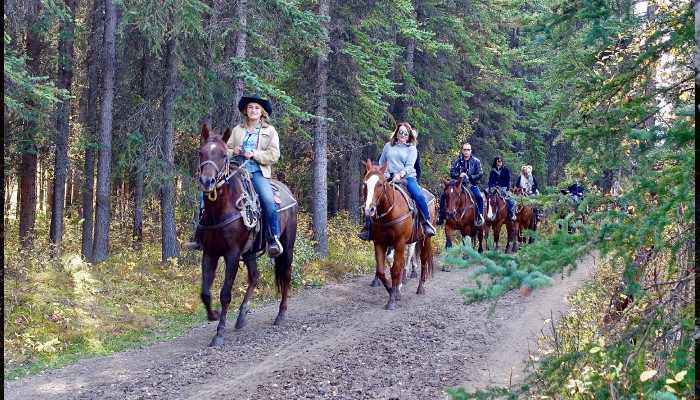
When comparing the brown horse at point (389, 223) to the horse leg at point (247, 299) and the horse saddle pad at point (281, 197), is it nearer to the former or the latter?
the horse saddle pad at point (281, 197)

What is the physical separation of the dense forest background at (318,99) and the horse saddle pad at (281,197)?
2.87 meters

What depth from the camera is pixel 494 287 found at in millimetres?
2773

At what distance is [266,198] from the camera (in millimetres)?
9062

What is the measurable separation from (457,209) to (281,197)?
7552 millimetres

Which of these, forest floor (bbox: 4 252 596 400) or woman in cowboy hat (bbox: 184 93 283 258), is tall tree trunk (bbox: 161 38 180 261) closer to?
forest floor (bbox: 4 252 596 400)

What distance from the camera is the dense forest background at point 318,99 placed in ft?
12.4

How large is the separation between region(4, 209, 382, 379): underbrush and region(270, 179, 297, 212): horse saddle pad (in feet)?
7.68

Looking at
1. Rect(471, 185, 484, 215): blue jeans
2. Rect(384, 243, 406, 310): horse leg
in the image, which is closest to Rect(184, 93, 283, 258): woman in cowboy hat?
Rect(384, 243, 406, 310): horse leg

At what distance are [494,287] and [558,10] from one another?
→ 3.27 metres

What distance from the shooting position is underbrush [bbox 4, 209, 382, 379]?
7996mm

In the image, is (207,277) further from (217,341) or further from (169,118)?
(169,118)

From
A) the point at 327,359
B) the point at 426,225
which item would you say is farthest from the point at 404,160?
the point at 327,359

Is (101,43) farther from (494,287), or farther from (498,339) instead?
(494,287)

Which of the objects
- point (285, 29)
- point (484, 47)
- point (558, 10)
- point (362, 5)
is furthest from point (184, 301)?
point (484, 47)
